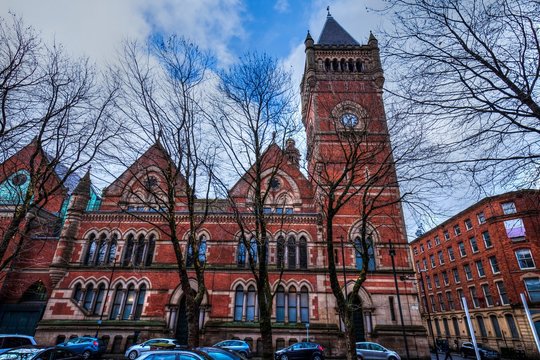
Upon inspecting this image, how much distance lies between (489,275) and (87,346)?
1451 inches

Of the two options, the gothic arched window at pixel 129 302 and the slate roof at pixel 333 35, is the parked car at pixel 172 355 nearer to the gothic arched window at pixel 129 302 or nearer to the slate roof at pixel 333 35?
the gothic arched window at pixel 129 302

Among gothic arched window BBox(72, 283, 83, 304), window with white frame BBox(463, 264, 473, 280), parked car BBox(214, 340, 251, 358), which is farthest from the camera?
window with white frame BBox(463, 264, 473, 280)

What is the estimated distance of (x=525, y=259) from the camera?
92.4ft

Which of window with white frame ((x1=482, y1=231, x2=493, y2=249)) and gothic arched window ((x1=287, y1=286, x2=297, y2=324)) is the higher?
window with white frame ((x1=482, y1=231, x2=493, y2=249))

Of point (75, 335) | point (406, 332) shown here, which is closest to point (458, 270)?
point (406, 332)

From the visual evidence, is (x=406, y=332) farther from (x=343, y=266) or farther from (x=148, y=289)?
(x=148, y=289)

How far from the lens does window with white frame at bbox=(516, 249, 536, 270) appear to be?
1099 inches

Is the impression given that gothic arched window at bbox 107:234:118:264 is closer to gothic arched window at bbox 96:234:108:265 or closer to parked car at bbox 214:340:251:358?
gothic arched window at bbox 96:234:108:265

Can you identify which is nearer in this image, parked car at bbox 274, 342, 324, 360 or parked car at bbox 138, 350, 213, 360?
parked car at bbox 138, 350, 213, 360

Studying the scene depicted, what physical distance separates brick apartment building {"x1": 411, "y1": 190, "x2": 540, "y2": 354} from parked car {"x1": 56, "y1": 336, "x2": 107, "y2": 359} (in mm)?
26107

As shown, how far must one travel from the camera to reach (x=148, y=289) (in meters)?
20.8

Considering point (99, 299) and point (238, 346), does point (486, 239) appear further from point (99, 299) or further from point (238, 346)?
point (99, 299)

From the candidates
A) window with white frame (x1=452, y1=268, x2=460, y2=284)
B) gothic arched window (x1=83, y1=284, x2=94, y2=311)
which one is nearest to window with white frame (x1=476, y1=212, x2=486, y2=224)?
window with white frame (x1=452, y1=268, x2=460, y2=284)

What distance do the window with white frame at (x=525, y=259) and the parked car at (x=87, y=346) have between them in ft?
120
